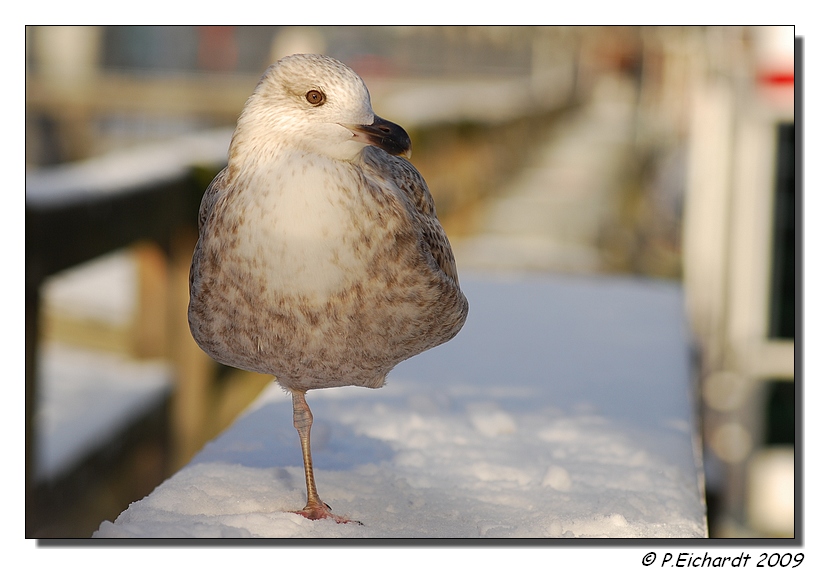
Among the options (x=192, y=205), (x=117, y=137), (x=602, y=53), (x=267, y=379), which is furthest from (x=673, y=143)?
(x=602, y=53)

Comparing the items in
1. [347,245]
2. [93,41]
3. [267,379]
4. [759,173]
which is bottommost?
[267,379]

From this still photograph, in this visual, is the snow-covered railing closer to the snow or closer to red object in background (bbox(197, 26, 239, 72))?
the snow

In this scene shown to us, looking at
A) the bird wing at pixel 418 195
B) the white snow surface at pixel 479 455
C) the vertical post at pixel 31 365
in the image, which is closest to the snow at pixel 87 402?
the vertical post at pixel 31 365

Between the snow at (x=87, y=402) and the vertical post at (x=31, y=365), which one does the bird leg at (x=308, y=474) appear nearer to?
the vertical post at (x=31, y=365)

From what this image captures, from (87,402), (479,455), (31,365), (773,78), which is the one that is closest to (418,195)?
(479,455)

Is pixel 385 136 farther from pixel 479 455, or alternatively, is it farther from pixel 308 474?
pixel 479 455

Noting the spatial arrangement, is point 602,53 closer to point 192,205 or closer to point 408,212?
point 192,205

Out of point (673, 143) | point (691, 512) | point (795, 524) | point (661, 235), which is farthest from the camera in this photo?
point (673, 143)
